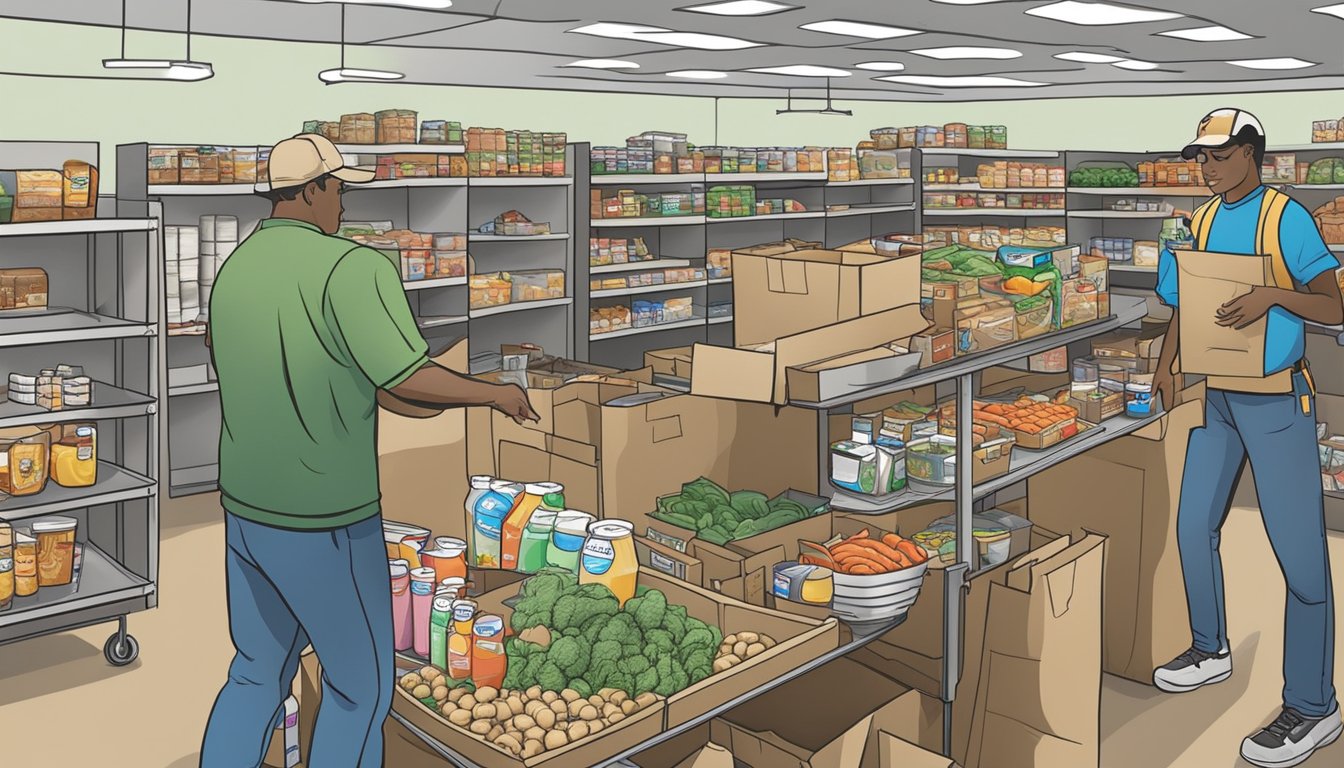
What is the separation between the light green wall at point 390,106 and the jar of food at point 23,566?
642 centimetres

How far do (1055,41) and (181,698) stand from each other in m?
7.95

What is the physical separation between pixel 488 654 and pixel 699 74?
33.9 feet

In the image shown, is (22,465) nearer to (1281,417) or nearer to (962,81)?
(1281,417)

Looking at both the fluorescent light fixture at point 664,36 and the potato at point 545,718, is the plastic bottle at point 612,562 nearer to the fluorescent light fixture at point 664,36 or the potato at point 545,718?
the potato at point 545,718

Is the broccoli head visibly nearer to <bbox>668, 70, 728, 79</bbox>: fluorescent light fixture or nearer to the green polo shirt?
the green polo shirt

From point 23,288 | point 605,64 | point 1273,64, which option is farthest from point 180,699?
point 1273,64

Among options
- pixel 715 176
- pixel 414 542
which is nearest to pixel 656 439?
pixel 414 542

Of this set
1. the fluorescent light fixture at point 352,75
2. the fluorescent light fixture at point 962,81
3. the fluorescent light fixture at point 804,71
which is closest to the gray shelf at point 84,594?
the fluorescent light fixture at point 352,75

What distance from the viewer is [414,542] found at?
10.4 ft

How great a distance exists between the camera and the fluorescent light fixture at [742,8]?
Result: 24.7 feet

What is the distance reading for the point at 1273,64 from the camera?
11.3 meters

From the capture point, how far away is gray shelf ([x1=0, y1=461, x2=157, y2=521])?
415 cm

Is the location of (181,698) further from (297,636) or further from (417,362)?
(417,362)

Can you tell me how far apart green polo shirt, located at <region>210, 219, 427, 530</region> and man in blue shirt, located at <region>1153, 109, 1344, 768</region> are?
2.51 m
